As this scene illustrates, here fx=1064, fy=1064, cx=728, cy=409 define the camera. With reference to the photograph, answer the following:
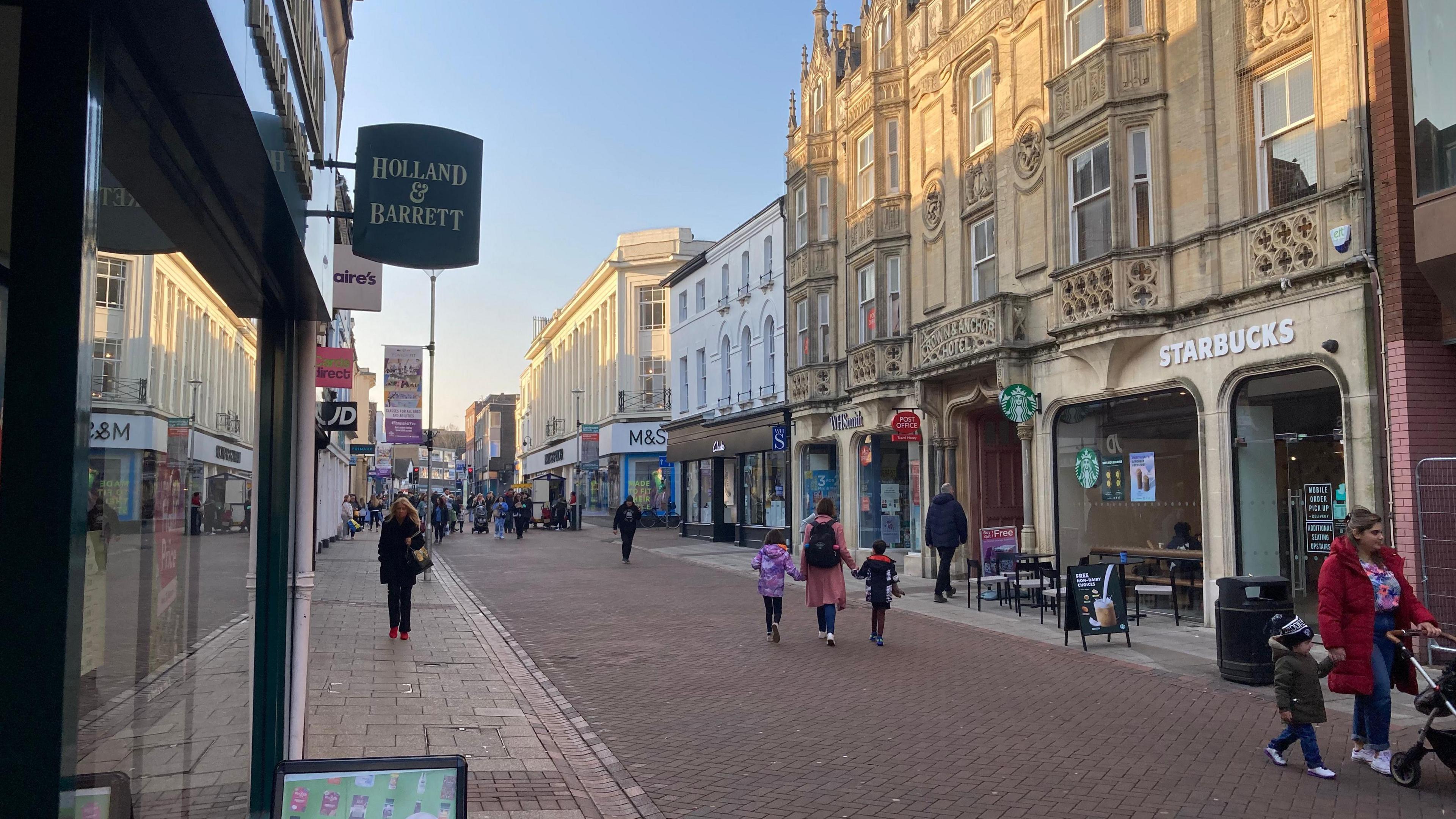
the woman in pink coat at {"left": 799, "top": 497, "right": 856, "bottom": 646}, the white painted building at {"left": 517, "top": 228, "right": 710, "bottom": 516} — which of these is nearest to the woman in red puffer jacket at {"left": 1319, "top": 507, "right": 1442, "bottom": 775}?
the woman in pink coat at {"left": 799, "top": 497, "right": 856, "bottom": 646}

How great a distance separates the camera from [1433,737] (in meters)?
6.36

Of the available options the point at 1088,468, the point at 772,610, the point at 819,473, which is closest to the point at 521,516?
the point at 819,473

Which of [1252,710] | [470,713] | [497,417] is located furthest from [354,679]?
[497,417]

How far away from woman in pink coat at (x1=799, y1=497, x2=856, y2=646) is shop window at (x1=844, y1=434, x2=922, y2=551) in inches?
473

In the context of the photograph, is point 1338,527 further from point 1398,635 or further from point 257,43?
point 257,43

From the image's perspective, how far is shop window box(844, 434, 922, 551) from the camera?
1003 inches

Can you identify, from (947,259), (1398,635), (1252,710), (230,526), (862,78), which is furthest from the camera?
(862,78)

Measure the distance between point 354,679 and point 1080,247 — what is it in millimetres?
12917

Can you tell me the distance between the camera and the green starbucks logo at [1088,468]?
17.3m

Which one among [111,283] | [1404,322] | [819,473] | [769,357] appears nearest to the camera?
[111,283]

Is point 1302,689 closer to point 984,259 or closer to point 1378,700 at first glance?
point 1378,700

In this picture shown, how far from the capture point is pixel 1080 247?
57.2ft

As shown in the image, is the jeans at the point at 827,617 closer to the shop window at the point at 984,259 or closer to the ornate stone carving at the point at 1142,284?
the ornate stone carving at the point at 1142,284

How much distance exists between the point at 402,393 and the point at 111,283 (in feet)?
87.1
